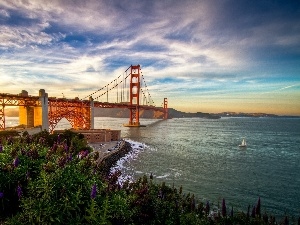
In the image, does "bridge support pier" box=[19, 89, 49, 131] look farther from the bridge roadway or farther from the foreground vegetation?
the foreground vegetation

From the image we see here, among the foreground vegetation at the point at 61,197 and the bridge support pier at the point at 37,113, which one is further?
the bridge support pier at the point at 37,113

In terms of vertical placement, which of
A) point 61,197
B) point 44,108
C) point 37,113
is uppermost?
point 44,108

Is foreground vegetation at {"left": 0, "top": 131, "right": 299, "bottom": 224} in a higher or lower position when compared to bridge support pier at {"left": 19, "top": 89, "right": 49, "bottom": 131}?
lower

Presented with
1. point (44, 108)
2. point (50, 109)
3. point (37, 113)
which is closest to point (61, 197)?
point (44, 108)

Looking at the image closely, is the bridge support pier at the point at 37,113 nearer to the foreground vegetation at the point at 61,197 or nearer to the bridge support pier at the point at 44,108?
the bridge support pier at the point at 44,108

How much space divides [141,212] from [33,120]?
129 feet

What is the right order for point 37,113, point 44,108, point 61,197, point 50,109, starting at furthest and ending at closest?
point 50,109, point 37,113, point 44,108, point 61,197

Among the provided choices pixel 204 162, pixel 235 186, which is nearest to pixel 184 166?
pixel 204 162

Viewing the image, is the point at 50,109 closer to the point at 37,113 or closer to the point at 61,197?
the point at 37,113

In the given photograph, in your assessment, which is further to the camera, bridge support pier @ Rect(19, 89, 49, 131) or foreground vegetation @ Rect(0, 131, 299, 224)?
bridge support pier @ Rect(19, 89, 49, 131)

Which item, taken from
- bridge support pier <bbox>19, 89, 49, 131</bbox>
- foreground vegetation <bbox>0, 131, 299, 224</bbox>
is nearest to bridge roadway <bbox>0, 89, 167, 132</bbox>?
bridge support pier <bbox>19, 89, 49, 131</bbox>

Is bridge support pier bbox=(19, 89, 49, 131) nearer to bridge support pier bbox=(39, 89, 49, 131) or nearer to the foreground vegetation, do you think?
bridge support pier bbox=(39, 89, 49, 131)

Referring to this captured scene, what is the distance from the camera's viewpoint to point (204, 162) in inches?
1312

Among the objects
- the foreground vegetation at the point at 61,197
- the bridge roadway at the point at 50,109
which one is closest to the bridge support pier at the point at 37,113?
the bridge roadway at the point at 50,109
